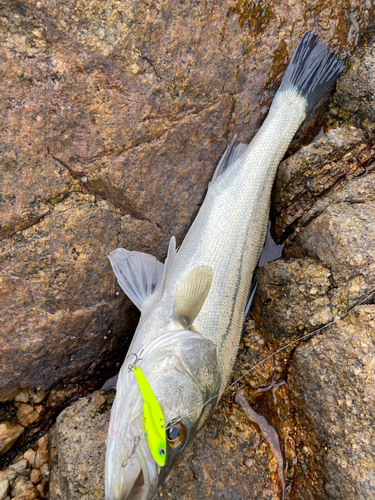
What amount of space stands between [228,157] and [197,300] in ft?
4.60

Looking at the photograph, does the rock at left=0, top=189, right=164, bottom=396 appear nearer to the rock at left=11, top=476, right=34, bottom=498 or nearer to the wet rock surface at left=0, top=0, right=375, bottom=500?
the wet rock surface at left=0, top=0, right=375, bottom=500

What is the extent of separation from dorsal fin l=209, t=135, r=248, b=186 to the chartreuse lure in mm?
1949

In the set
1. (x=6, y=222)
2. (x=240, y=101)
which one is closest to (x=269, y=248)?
(x=240, y=101)

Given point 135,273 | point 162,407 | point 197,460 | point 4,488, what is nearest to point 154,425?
point 162,407

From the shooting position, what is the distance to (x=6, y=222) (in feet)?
8.64

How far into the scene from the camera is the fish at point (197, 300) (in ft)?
7.47

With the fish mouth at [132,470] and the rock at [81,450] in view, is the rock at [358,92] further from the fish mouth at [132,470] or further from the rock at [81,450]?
the rock at [81,450]

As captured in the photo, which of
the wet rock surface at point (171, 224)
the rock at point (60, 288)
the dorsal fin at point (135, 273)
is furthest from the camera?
the dorsal fin at point (135, 273)

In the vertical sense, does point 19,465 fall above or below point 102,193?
below

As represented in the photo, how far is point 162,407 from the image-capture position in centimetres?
239

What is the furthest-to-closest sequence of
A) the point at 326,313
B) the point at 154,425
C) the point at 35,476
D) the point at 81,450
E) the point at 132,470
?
the point at 35,476 < the point at 326,313 < the point at 81,450 < the point at 154,425 < the point at 132,470

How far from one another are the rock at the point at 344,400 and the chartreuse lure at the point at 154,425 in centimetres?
120

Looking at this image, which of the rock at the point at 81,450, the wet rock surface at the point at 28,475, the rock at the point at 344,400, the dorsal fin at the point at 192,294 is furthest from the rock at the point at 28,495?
the rock at the point at 344,400

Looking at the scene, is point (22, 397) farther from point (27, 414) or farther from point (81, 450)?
point (81, 450)
